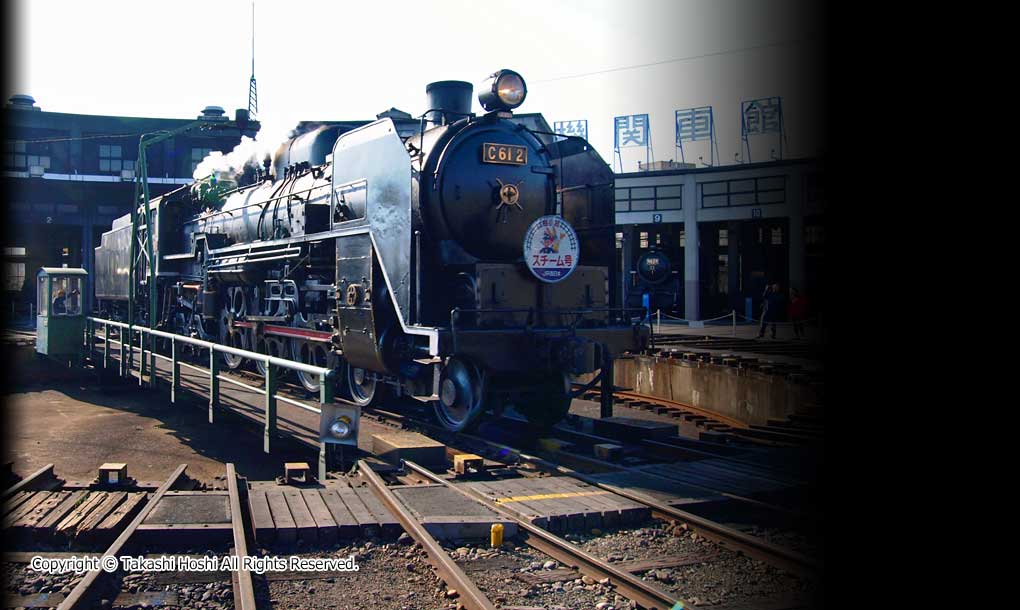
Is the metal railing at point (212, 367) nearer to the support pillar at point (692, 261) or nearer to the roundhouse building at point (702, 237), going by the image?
the roundhouse building at point (702, 237)

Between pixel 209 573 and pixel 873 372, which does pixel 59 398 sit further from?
pixel 873 372

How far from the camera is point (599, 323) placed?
26.5 ft

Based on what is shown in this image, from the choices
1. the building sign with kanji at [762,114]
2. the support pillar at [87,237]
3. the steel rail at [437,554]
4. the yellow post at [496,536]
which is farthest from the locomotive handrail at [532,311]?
the support pillar at [87,237]

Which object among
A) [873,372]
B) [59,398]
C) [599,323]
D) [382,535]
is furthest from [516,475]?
[59,398]

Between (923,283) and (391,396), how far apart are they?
8488 millimetres

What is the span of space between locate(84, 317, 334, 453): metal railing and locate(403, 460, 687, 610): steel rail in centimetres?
183

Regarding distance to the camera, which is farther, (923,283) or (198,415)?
(198,415)

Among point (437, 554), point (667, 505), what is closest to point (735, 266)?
point (667, 505)

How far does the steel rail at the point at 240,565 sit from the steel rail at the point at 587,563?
1.41 m

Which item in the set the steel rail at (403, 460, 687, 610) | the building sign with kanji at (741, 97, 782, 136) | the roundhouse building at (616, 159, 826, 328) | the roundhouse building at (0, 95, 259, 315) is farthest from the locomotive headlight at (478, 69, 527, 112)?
the roundhouse building at (0, 95, 259, 315)

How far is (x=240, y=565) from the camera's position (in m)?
3.67

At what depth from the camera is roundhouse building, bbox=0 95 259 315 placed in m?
28.2

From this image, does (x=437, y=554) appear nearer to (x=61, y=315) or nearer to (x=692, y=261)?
(x=61, y=315)

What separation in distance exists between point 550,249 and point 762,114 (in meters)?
5.88
